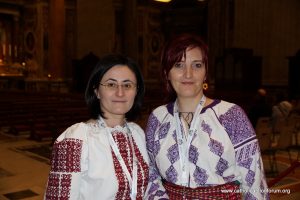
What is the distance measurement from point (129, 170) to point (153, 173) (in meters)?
0.23

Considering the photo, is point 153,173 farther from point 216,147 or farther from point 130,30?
point 130,30

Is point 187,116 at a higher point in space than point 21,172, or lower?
higher

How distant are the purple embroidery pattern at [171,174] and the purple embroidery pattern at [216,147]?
23 cm

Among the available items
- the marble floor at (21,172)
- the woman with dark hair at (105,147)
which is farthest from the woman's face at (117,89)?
the marble floor at (21,172)

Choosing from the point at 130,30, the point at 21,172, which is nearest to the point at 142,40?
the point at 130,30

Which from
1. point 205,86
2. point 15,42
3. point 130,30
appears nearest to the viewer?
point 205,86

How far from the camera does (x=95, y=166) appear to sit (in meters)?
1.78

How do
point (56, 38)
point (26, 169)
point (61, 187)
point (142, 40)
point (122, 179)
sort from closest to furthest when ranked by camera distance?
point (61, 187), point (122, 179), point (26, 169), point (56, 38), point (142, 40)

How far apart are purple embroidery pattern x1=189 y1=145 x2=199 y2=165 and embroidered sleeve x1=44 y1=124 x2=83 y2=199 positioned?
0.57 meters

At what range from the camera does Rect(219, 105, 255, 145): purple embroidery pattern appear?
74.9 inches

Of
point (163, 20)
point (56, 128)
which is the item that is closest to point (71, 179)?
point (56, 128)

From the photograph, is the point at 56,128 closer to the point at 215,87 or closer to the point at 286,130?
the point at 286,130

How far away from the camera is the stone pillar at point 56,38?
18.2 metres

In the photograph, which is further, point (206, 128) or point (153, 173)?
point (153, 173)
